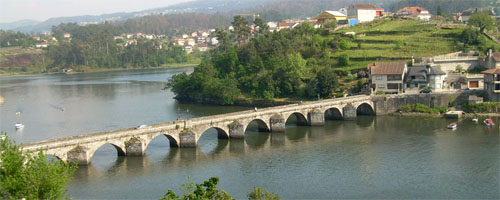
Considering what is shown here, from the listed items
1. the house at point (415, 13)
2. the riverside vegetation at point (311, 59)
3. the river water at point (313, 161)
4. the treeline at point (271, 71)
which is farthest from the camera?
the house at point (415, 13)

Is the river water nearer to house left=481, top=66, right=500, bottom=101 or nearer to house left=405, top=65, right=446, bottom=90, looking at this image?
house left=481, top=66, right=500, bottom=101

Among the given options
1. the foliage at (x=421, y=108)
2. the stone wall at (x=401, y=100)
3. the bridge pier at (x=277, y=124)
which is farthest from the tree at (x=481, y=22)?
the bridge pier at (x=277, y=124)

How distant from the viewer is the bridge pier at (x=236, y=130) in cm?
5947

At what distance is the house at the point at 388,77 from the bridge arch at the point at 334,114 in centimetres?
850

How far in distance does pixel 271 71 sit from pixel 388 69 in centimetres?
2077

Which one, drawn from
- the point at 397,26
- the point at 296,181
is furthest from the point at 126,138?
the point at 397,26

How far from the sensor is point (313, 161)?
50.4m

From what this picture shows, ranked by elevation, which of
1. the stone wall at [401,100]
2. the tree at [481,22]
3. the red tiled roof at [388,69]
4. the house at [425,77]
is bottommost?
the stone wall at [401,100]

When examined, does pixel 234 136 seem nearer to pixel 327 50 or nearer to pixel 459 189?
pixel 459 189

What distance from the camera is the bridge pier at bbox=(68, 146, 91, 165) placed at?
1896 inches

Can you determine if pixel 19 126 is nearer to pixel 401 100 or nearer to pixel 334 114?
pixel 334 114

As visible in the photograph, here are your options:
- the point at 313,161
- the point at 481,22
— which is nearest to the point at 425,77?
the point at 481,22

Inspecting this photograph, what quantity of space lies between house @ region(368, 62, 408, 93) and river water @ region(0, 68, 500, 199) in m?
6.14

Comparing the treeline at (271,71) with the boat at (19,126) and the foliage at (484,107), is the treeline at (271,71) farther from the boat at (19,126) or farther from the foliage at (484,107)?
the boat at (19,126)
